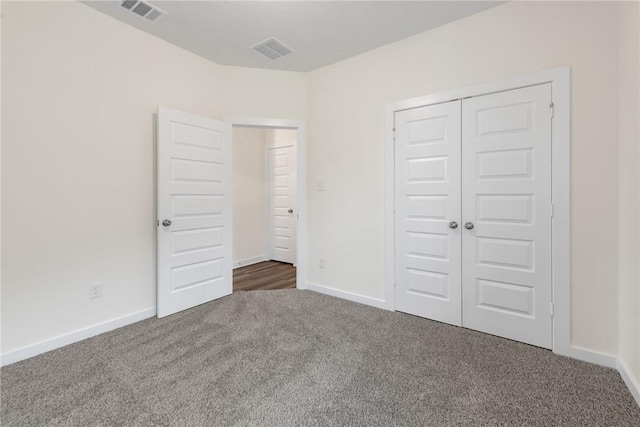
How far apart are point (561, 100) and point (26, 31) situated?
12.9ft

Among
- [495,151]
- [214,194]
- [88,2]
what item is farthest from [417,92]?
[88,2]

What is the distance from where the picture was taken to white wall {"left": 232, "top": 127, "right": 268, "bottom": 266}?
4.96 metres

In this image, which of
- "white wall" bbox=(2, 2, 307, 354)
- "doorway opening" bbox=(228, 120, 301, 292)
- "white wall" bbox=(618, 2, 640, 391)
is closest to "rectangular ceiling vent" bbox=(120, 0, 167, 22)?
"white wall" bbox=(2, 2, 307, 354)

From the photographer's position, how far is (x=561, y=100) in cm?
208

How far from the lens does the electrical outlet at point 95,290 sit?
2.41 metres

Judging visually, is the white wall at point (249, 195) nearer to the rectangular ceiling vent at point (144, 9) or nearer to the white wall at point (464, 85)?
the white wall at point (464, 85)

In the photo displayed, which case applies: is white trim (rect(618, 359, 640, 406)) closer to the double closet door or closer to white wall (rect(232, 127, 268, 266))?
the double closet door

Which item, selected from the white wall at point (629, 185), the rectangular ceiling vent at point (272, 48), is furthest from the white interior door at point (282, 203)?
the white wall at point (629, 185)

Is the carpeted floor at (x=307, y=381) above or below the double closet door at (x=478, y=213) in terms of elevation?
below

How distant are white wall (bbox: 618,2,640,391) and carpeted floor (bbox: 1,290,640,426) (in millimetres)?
293

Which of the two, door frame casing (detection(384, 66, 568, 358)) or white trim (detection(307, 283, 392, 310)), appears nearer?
door frame casing (detection(384, 66, 568, 358))

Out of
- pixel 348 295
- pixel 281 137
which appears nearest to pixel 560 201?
pixel 348 295

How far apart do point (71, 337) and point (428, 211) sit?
10.6 ft

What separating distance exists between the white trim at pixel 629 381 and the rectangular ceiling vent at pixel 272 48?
375cm
